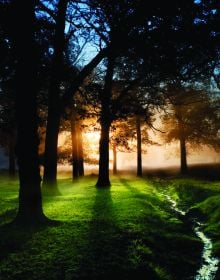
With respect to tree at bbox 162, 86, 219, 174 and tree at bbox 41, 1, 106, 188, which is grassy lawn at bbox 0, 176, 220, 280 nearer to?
tree at bbox 41, 1, 106, 188

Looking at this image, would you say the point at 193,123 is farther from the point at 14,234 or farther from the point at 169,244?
the point at 14,234

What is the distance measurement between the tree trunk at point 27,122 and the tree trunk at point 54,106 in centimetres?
622

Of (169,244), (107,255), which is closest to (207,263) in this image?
(169,244)

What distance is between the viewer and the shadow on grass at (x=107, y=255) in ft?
26.1

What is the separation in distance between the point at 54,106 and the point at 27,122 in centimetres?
888

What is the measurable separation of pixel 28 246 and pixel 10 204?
7.30 metres

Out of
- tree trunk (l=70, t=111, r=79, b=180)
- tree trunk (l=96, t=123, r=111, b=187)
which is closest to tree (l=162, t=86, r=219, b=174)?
tree trunk (l=70, t=111, r=79, b=180)

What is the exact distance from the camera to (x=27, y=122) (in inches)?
456

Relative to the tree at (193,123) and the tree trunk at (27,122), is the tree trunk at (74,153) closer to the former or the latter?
the tree at (193,123)

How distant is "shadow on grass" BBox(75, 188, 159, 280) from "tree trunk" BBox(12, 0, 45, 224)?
206 centimetres

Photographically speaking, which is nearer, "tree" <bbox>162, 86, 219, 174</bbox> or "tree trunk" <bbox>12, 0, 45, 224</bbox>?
"tree trunk" <bbox>12, 0, 45, 224</bbox>

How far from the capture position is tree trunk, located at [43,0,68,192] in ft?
61.1

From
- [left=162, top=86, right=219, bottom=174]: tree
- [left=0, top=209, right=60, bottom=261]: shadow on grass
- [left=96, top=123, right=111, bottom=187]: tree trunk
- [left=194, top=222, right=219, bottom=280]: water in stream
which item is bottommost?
[left=194, top=222, right=219, bottom=280]: water in stream

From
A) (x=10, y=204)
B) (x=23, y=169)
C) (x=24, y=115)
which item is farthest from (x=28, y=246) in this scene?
(x=10, y=204)
